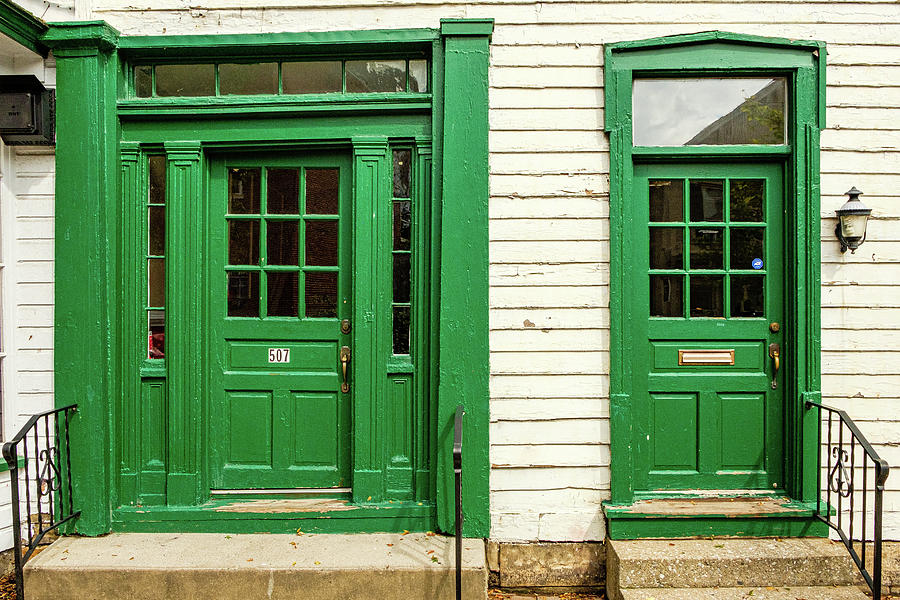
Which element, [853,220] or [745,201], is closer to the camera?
[853,220]

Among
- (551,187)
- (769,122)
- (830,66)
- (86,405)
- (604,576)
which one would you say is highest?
(830,66)

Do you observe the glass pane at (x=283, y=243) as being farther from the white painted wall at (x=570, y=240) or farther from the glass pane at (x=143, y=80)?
the white painted wall at (x=570, y=240)

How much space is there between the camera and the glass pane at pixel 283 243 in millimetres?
3840

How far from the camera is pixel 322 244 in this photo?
151 inches

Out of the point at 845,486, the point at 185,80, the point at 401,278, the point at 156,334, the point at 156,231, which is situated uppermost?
the point at 185,80

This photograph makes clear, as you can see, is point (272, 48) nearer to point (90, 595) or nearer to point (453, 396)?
point (453, 396)

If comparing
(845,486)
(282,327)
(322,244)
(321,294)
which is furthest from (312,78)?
(845,486)

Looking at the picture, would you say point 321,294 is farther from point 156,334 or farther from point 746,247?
point 746,247

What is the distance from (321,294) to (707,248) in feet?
7.88

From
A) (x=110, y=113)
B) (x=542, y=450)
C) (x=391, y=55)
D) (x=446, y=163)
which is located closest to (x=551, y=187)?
(x=446, y=163)

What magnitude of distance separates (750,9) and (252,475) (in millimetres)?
4144

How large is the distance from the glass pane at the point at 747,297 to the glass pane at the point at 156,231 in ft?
11.6

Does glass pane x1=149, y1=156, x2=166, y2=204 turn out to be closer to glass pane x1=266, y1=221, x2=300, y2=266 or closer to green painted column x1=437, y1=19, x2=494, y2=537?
glass pane x1=266, y1=221, x2=300, y2=266

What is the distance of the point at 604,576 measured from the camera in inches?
144
